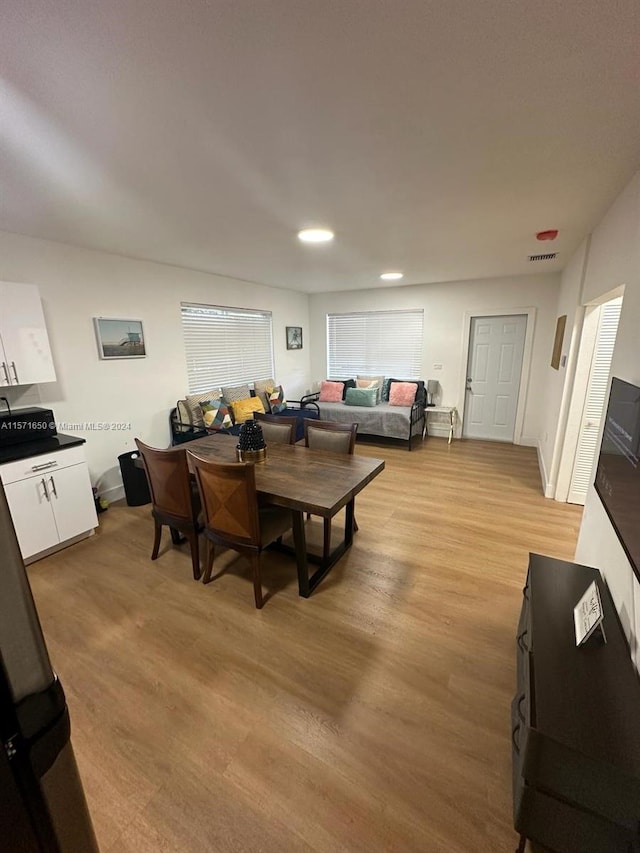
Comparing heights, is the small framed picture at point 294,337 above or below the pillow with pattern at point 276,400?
above

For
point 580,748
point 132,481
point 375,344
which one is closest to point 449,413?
point 375,344

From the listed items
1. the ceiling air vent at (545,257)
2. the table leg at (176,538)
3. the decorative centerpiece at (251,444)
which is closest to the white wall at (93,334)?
the table leg at (176,538)

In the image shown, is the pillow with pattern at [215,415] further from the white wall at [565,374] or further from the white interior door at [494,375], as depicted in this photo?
the white interior door at [494,375]

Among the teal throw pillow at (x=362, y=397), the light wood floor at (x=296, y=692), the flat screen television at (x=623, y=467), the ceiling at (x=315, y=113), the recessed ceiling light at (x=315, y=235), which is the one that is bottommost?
the light wood floor at (x=296, y=692)

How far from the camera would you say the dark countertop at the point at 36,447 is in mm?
2473

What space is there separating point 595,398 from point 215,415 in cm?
383

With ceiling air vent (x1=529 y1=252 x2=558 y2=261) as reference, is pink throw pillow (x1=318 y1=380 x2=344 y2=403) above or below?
below

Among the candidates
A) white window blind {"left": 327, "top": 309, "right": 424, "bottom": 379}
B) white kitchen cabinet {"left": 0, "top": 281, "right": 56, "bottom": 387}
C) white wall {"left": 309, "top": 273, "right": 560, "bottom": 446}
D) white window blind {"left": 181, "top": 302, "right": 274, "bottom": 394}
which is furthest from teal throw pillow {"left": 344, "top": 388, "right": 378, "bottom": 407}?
white kitchen cabinet {"left": 0, "top": 281, "right": 56, "bottom": 387}

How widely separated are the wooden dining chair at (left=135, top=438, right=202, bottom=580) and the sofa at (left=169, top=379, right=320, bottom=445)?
1439 mm

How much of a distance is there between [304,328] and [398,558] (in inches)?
191

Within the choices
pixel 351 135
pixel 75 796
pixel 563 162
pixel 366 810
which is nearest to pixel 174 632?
pixel 366 810

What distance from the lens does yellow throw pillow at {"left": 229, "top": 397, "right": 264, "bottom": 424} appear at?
4715 mm

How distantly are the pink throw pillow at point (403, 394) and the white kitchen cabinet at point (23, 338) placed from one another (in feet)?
14.1

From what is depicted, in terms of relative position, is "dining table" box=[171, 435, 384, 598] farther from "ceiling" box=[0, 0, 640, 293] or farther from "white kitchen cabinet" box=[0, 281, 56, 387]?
"ceiling" box=[0, 0, 640, 293]
